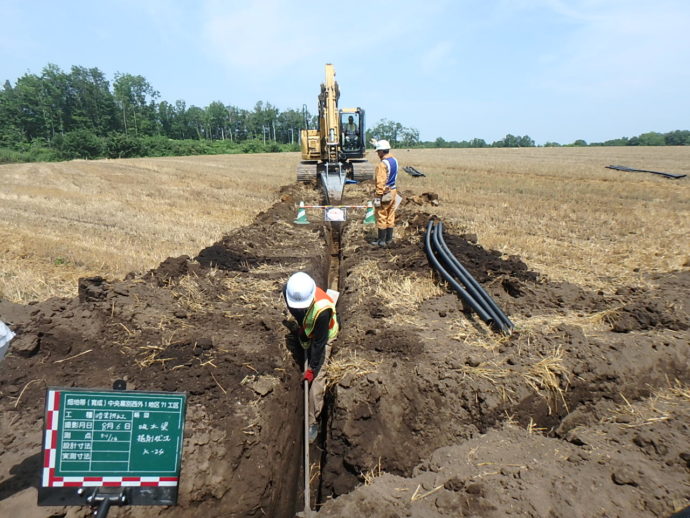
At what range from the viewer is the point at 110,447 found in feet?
8.09

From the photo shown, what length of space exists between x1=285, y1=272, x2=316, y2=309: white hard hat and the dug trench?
2.68 feet

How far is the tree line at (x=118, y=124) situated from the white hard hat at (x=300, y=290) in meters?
42.6

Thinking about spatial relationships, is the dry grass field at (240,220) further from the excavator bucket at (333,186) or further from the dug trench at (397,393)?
the excavator bucket at (333,186)

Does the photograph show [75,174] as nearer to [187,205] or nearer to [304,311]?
[187,205]

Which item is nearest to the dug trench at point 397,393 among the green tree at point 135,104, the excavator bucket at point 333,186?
the excavator bucket at point 333,186

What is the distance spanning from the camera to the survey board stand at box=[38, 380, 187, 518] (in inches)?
95.1

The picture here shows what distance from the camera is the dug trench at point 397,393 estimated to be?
3104mm

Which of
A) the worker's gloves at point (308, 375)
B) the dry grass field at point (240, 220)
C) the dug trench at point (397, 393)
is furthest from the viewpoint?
the dry grass field at point (240, 220)

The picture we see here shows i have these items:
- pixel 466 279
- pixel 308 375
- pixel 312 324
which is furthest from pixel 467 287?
pixel 308 375

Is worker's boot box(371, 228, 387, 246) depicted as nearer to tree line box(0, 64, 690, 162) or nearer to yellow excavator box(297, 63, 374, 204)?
yellow excavator box(297, 63, 374, 204)

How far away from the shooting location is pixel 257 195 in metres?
16.5

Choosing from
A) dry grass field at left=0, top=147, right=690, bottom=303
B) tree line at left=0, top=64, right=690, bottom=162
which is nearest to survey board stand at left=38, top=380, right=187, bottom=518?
dry grass field at left=0, top=147, right=690, bottom=303

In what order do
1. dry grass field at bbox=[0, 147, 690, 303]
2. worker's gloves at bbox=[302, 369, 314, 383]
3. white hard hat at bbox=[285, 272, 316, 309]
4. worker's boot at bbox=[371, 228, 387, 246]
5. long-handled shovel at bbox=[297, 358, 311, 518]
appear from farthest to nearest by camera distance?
worker's boot at bbox=[371, 228, 387, 246] < dry grass field at bbox=[0, 147, 690, 303] < worker's gloves at bbox=[302, 369, 314, 383] < white hard hat at bbox=[285, 272, 316, 309] < long-handled shovel at bbox=[297, 358, 311, 518]

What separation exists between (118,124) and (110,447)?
268ft
